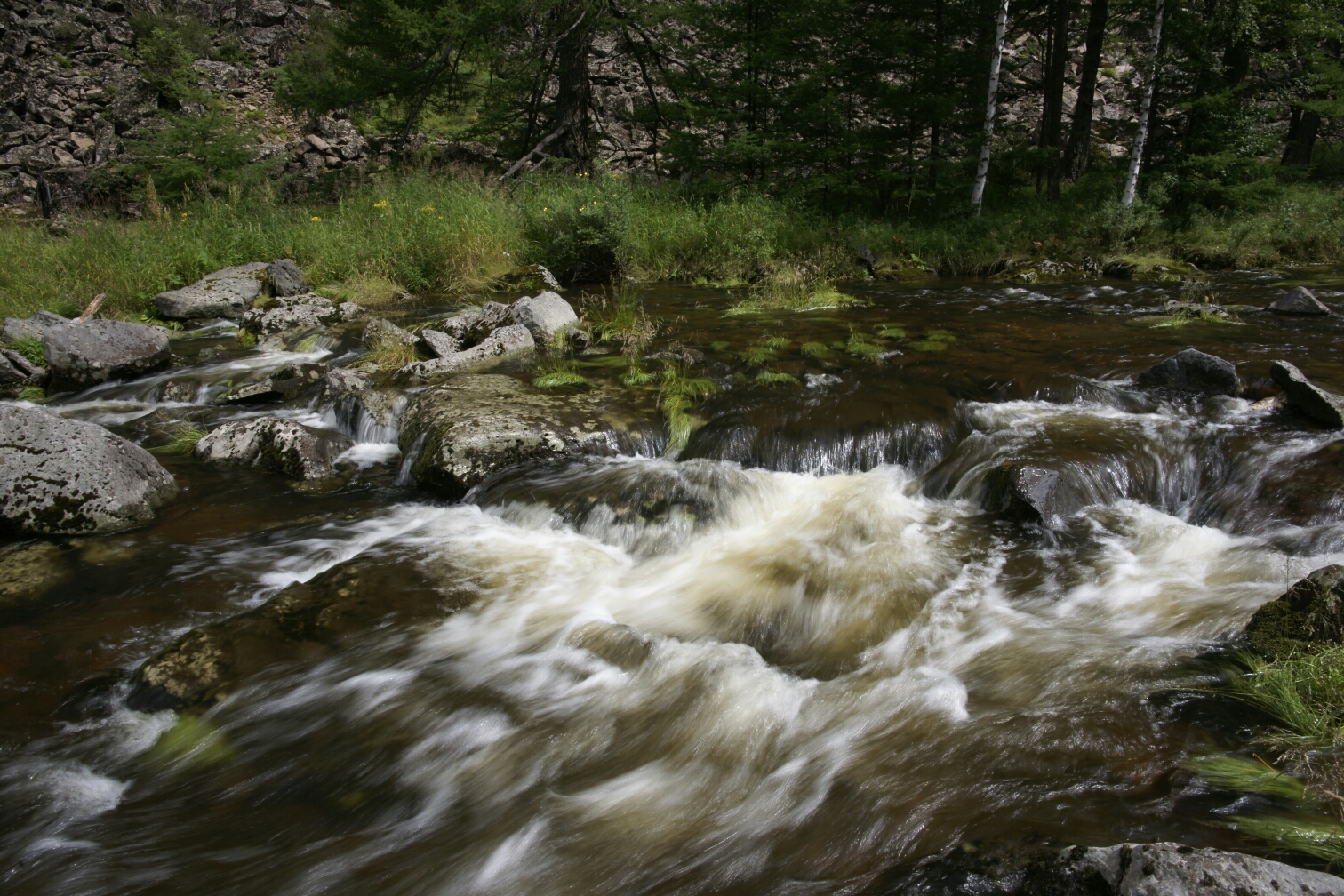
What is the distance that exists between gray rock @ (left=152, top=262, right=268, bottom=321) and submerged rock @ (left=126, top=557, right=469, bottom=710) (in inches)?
333

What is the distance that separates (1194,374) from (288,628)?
733 cm

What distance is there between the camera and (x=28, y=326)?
8.53 meters

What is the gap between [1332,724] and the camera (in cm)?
230

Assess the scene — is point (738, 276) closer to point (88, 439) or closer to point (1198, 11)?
point (88, 439)

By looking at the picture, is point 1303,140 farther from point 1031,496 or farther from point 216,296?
point 216,296

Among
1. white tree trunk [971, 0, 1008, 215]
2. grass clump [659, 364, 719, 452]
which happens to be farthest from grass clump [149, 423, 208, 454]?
→ white tree trunk [971, 0, 1008, 215]

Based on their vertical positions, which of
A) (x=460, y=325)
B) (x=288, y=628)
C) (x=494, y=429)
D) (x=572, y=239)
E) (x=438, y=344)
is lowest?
(x=288, y=628)

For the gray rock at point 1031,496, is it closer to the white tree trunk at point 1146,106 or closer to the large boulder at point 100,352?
the large boulder at point 100,352

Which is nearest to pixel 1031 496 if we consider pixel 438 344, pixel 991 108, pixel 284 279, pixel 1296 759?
pixel 1296 759

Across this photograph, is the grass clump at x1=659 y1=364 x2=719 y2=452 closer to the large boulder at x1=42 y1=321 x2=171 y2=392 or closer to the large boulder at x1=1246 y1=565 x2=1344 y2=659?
the large boulder at x1=1246 y1=565 x2=1344 y2=659

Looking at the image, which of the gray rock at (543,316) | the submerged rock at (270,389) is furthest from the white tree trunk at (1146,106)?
the submerged rock at (270,389)

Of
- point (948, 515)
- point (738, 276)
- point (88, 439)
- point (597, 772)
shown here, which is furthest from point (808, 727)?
point (738, 276)

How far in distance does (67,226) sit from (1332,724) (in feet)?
58.5

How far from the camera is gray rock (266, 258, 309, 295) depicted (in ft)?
36.0
